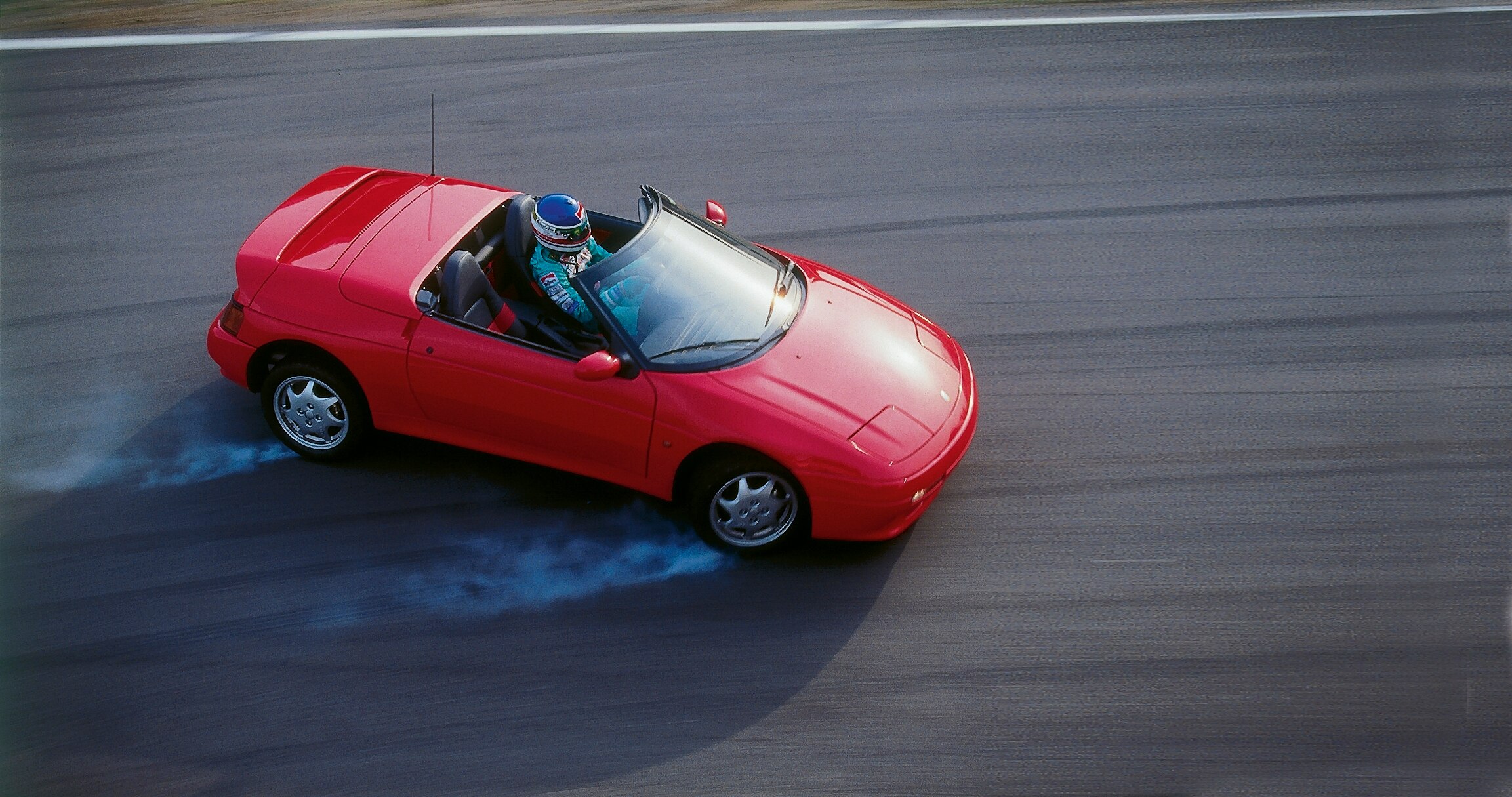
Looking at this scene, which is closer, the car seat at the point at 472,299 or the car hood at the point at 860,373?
the car hood at the point at 860,373

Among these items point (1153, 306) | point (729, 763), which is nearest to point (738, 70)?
point (1153, 306)

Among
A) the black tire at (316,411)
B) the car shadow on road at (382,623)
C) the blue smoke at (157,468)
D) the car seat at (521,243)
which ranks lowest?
the car shadow on road at (382,623)

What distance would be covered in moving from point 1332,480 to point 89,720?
642cm

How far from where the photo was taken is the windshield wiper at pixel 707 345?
6133mm

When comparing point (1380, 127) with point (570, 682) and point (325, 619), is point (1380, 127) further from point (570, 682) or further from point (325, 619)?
point (325, 619)

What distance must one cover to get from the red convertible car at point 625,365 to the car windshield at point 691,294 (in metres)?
0.01

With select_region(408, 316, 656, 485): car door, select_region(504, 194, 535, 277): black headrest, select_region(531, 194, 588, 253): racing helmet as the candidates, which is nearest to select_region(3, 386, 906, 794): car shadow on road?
select_region(408, 316, 656, 485): car door

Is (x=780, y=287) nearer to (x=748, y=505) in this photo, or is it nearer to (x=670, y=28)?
(x=748, y=505)

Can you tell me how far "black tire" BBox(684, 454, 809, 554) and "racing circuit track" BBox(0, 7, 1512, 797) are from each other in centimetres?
17

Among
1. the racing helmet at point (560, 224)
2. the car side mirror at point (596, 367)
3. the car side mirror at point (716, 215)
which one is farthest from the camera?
the car side mirror at point (716, 215)

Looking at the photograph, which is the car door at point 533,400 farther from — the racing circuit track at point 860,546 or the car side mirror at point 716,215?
the car side mirror at point 716,215

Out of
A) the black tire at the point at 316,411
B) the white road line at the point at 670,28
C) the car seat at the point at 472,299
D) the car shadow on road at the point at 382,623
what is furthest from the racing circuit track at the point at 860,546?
the car seat at the point at 472,299

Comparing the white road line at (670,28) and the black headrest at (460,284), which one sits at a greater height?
the white road line at (670,28)

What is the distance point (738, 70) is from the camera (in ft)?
35.5
